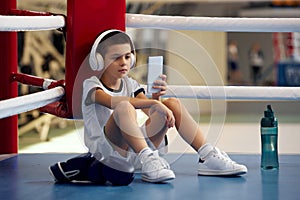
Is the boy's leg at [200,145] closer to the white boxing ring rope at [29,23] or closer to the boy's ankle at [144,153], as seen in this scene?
the boy's ankle at [144,153]

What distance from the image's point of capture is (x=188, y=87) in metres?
1.72

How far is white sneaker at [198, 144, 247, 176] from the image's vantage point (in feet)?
4.88

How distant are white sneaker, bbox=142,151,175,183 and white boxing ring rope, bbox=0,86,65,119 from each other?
26 cm

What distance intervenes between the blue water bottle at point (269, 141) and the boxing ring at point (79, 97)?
1.2 inches

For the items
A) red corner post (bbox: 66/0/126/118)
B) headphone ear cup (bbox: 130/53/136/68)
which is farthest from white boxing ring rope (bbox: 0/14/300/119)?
headphone ear cup (bbox: 130/53/136/68)

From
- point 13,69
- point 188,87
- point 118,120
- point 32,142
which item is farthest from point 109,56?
point 32,142

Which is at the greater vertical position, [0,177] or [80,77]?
[80,77]

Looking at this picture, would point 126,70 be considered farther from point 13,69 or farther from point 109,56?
point 13,69

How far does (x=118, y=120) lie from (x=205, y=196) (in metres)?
0.26

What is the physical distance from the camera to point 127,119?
1398 millimetres

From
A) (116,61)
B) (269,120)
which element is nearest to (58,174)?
(116,61)

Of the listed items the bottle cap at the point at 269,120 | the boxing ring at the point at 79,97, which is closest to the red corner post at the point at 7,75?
the boxing ring at the point at 79,97

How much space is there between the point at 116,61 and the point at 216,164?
32 cm

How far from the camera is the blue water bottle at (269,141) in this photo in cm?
163
